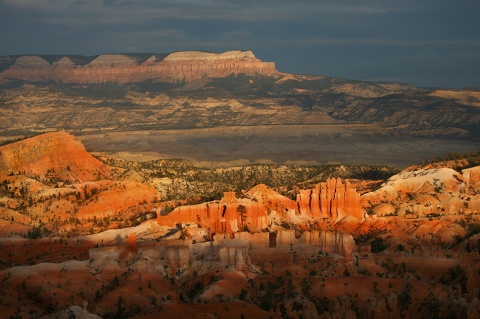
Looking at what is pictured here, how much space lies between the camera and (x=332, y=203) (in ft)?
289

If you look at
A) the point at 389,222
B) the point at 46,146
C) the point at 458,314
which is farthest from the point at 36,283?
the point at 46,146

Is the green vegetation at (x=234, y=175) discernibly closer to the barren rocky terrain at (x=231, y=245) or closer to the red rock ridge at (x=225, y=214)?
the barren rocky terrain at (x=231, y=245)

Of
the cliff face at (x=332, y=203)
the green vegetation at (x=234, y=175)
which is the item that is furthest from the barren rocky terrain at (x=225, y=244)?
the green vegetation at (x=234, y=175)

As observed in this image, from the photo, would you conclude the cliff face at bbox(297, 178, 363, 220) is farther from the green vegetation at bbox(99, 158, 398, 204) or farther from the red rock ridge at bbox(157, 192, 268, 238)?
the green vegetation at bbox(99, 158, 398, 204)

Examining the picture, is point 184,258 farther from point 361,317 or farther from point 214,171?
point 214,171

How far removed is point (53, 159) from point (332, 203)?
38530 millimetres

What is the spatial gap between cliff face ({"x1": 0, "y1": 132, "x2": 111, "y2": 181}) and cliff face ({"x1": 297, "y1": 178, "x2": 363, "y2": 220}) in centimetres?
3239

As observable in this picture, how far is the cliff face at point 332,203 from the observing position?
87.6m

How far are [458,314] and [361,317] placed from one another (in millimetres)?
4910

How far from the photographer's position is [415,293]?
58375 mm

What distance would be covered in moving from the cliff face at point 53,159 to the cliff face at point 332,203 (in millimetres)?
32388

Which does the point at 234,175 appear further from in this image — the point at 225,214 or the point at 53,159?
the point at 225,214

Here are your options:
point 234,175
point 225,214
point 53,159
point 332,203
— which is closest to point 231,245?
point 225,214

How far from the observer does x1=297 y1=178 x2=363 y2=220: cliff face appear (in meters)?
87.6
